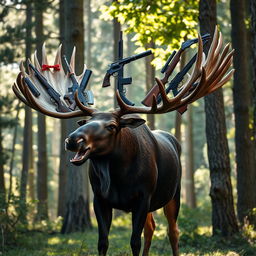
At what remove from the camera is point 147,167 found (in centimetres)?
720

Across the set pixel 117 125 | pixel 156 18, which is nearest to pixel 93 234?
pixel 156 18

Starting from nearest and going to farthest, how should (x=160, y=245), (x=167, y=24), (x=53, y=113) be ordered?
(x=53, y=113)
(x=160, y=245)
(x=167, y=24)

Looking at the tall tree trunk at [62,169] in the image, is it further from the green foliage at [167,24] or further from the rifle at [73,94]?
the rifle at [73,94]

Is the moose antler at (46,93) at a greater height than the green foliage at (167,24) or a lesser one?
lesser

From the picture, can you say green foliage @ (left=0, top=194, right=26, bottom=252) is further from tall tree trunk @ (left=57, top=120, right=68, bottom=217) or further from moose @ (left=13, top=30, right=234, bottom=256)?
tall tree trunk @ (left=57, top=120, right=68, bottom=217)

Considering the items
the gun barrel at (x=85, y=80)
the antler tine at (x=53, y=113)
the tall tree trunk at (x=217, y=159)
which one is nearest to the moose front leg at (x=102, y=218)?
the antler tine at (x=53, y=113)

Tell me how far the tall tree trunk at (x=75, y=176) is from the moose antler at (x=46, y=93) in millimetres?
5239

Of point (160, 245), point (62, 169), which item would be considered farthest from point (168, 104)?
point (62, 169)

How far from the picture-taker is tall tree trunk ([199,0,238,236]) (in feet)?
37.9

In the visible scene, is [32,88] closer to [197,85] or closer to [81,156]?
[81,156]

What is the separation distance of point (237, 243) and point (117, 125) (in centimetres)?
514

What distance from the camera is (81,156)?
632 cm

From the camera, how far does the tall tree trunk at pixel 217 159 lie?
1155 centimetres

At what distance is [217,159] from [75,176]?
484 cm
